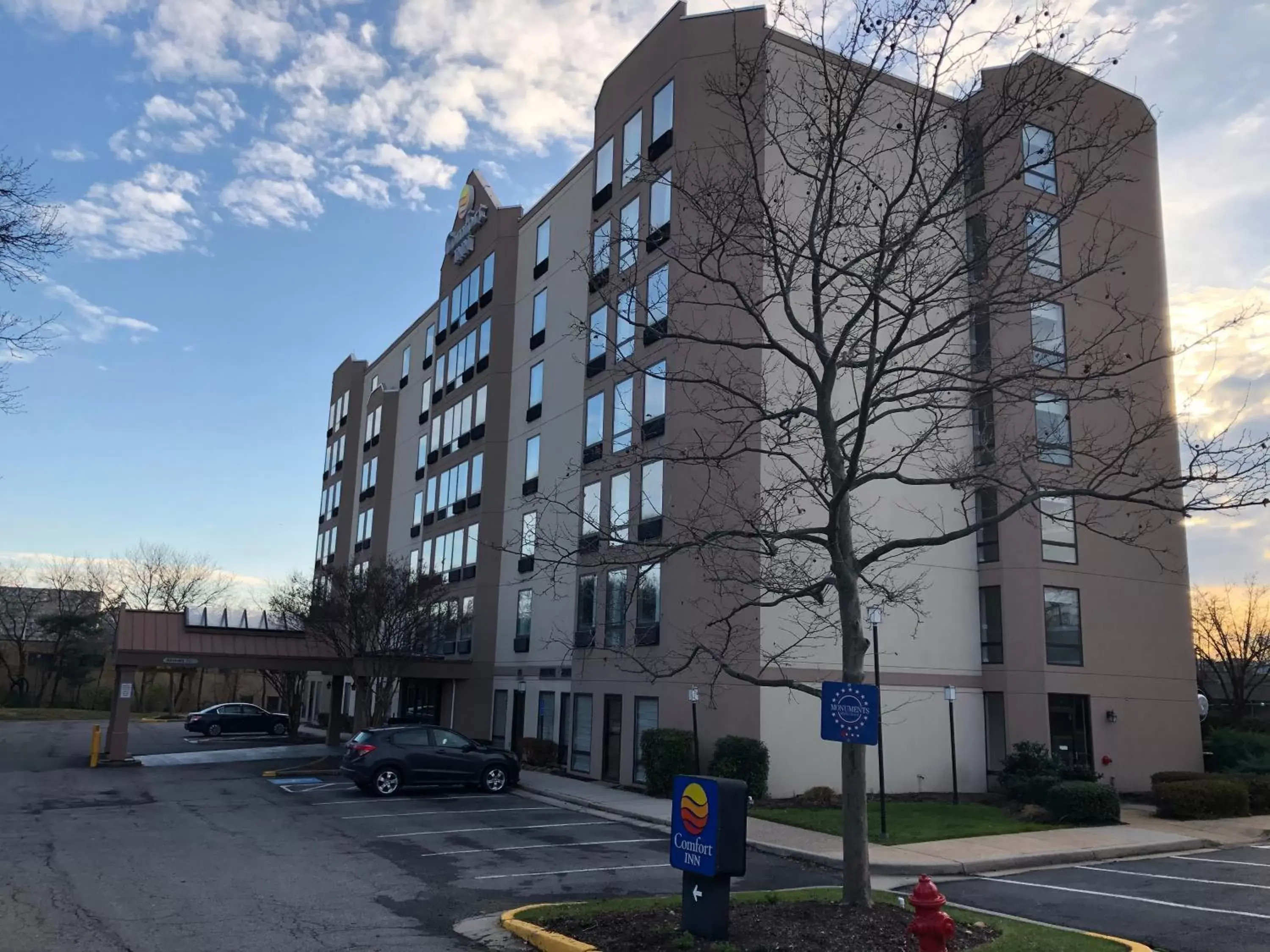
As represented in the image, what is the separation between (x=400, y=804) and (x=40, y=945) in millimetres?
12186

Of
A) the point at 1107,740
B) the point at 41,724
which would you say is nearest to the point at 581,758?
the point at 1107,740

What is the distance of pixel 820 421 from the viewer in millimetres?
10445

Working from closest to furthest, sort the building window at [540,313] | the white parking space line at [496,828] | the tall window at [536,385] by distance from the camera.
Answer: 1. the white parking space line at [496,828]
2. the tall window at [536,385]
3. the building window at [540,313]

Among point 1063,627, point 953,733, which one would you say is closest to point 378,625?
point 953,733

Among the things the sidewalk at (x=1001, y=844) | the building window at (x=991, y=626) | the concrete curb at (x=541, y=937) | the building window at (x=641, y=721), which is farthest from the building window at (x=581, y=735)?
the concrete curb at (x=541, y=937)

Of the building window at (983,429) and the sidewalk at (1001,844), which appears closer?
the building window at (983,429)

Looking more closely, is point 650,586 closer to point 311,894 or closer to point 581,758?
point 581,758

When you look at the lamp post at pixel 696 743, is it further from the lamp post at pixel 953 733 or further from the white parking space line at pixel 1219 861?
the white parking space line at pixel 1219 861

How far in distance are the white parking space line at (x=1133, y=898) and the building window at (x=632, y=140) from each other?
2014 cm

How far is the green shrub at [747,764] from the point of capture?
20.5 m

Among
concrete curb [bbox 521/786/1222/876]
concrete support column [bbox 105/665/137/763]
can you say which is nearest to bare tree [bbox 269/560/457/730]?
concrete support column [bbox 105/665/137/763]

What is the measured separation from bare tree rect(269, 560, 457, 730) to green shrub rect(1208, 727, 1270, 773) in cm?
2203

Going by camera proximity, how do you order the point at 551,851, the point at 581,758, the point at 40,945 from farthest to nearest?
the point at 581,758 → the point at 551,851 → the point at 40,945

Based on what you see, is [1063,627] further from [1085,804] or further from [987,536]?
[1085,804]
